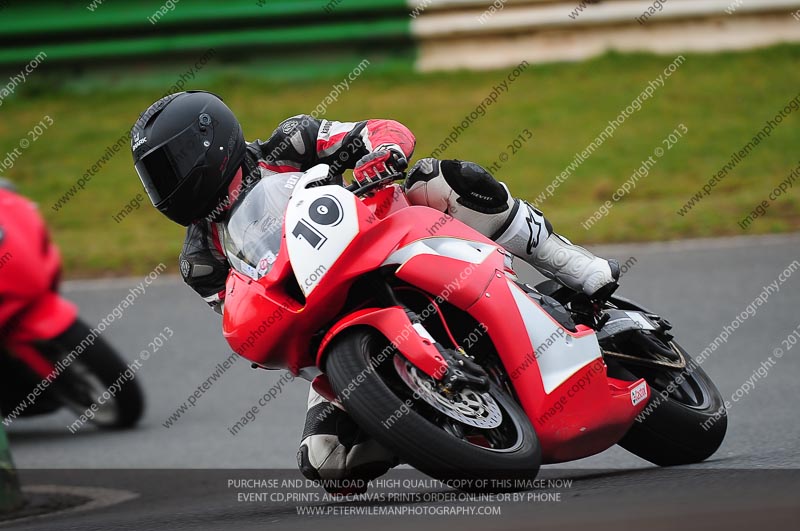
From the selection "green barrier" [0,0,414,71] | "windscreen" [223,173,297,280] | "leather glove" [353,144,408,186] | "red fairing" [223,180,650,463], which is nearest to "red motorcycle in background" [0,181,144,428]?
"windscreen" [223,173,297,280]

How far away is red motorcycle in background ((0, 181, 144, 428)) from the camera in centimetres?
652

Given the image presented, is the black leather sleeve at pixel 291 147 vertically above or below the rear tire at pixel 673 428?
below

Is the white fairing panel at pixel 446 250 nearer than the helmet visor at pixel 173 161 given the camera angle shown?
Yes

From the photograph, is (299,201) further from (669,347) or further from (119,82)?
(119,82)

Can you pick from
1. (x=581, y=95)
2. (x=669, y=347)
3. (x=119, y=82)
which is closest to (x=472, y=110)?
(x=581, y=95)

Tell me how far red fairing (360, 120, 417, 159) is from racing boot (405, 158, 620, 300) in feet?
0.58

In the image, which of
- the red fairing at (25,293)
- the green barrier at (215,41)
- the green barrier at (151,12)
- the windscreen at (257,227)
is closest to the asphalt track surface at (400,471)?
the red fairing at (25,293)

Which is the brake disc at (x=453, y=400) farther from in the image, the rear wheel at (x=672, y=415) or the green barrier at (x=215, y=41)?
the green barrier at (x=215, y=41)

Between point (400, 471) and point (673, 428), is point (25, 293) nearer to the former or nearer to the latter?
point (400, 471)

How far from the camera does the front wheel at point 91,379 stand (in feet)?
21.5

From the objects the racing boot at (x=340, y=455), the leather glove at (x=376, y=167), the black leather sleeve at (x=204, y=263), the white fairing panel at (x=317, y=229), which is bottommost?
the racing boot at (x=340, y=455)

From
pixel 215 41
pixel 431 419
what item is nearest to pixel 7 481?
pixel 431 419

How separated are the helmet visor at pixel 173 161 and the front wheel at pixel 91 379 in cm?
260

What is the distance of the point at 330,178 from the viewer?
441 centimetres
